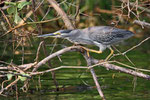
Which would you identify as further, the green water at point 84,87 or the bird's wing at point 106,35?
the green water at point 84,87

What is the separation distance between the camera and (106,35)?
21.1 feet

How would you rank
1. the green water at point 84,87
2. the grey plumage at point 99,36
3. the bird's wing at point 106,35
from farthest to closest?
the green water at point 84,87
the bird's wing at point 106,35
the grey plumage at point 99,36

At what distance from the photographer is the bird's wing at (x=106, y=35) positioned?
6.39 m

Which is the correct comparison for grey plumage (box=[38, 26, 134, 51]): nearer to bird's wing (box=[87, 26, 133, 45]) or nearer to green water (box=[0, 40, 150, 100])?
bird's wing (box=[87, 26, 133, 45])

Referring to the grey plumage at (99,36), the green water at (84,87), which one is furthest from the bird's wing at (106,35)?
the green water at (84,87)

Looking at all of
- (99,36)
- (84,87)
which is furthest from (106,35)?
(84,87)

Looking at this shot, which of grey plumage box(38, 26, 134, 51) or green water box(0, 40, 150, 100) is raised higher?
grey plumage box(38, 26, 134, 51)

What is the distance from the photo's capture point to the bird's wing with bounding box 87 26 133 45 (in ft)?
21.0

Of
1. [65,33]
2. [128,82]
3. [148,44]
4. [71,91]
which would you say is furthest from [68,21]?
[148,44]

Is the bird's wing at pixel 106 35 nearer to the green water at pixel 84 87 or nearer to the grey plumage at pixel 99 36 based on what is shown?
the grey plumage at pixel 99 36

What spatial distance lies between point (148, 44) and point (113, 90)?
5.65m

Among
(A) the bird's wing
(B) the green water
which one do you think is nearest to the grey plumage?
(A) the bird's wing

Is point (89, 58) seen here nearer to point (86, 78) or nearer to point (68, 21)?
point (68, 21)

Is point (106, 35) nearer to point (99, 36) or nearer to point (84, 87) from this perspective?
point (99, 36)
